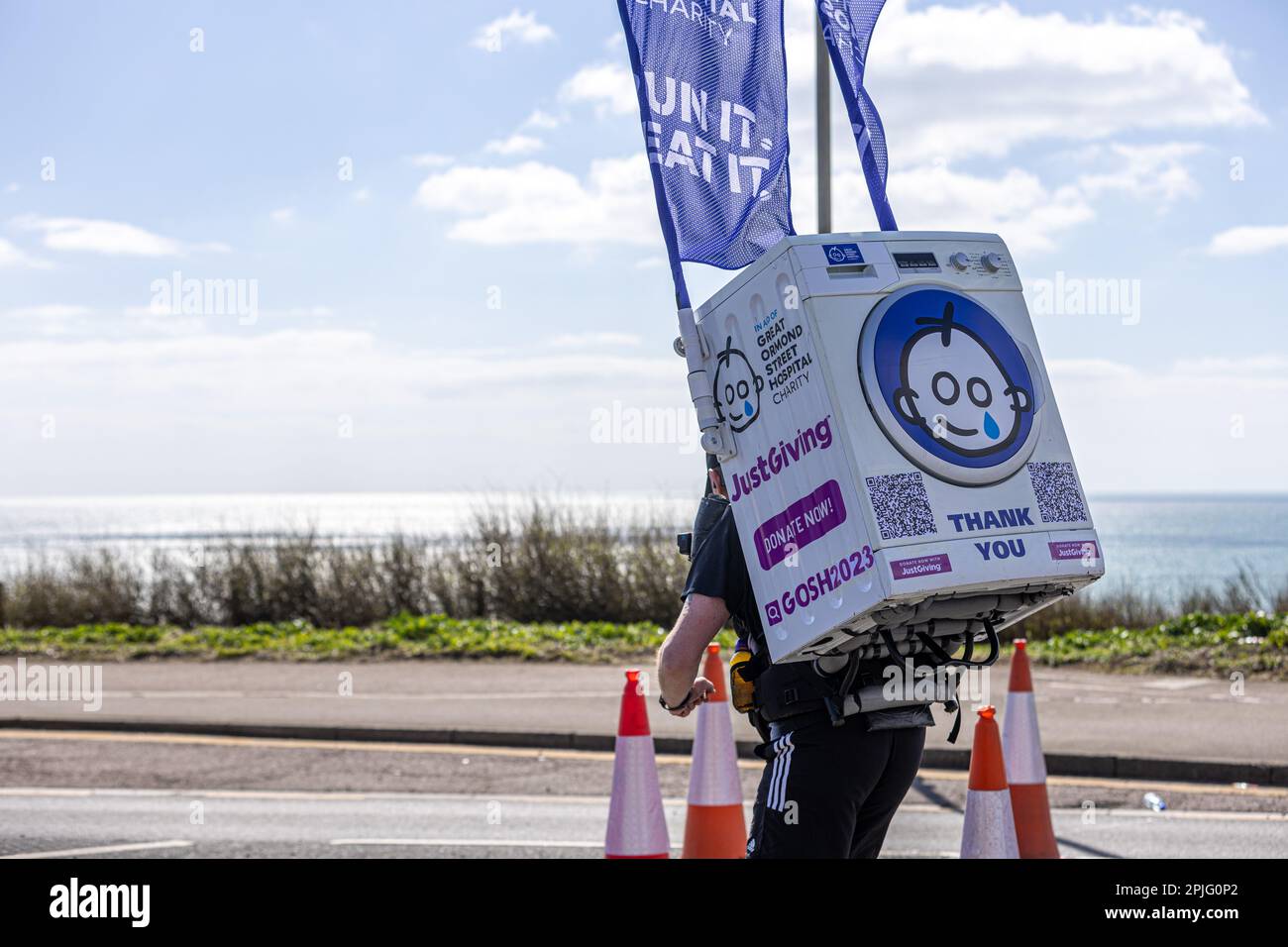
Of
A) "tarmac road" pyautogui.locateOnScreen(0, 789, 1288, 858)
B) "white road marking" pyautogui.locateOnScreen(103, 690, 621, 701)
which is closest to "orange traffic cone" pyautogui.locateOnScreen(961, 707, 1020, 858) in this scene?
"tarmac road" pyautogui.locateOnScreen(0, 789, 1288, 858)

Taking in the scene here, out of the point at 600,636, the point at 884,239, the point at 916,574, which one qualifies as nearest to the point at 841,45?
the point at 884,239

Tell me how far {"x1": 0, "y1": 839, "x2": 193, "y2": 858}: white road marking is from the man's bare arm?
16.3ft

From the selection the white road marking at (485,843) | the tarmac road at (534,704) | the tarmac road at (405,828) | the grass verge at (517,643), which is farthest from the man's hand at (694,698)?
the grass verge at (517,643)

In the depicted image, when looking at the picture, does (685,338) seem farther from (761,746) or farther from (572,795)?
(572,795)

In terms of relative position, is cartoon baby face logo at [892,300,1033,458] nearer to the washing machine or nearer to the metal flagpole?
the washing machine

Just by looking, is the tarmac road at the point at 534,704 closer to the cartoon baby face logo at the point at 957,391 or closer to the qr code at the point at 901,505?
the cartoon baby face logo at the point at 957,391

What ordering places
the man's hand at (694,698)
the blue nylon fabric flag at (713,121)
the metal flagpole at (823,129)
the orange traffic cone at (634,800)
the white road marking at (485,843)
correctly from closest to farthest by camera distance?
the man's hand at (694,698)
the blue nylon fabric flag at (713,121)
the orange traffic cone at (634,800)
the white road marking at (485,843)
the metal flagpole at (823,129)

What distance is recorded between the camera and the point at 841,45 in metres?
4.70

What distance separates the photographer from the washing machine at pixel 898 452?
3301 millimetres

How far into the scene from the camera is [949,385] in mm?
3428

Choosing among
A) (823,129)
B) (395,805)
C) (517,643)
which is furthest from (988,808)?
(517,643)

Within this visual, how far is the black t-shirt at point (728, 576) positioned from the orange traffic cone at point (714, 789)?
2.33m

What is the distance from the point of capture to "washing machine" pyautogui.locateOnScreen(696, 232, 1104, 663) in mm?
3301

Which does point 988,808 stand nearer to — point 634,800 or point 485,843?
point 634,800
